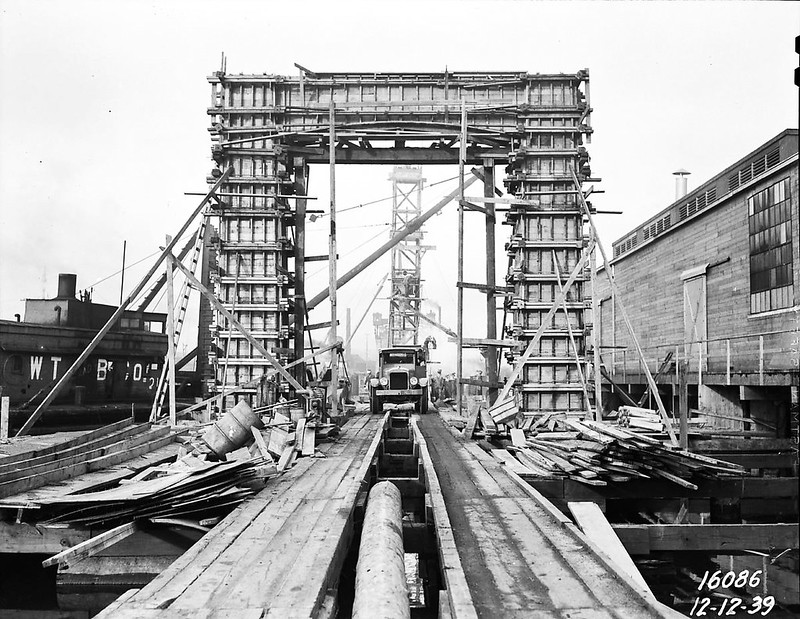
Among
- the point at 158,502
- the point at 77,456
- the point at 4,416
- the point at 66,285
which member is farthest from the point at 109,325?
the point at 66,285

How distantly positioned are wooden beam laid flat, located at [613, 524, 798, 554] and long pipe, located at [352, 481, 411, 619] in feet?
12.3

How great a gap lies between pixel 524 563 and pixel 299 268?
16.3 m

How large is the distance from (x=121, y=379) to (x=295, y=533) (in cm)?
3088

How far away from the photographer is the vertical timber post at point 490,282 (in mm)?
21516

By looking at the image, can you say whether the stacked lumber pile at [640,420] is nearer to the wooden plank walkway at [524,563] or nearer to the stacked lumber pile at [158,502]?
the wooden plank walkway at [524,563]

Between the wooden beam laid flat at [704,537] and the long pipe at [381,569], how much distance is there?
374 cm

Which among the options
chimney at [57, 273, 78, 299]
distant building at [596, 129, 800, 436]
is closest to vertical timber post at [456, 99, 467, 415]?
distant building at [596, 129, 800, 436]

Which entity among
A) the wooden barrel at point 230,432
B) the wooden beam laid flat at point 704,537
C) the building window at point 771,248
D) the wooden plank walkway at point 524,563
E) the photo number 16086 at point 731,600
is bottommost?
the photo number 16086 at point 731,600

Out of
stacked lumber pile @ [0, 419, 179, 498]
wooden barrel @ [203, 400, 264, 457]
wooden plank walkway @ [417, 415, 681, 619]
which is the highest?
wooden barrel @ [203, 400, 264, 457]

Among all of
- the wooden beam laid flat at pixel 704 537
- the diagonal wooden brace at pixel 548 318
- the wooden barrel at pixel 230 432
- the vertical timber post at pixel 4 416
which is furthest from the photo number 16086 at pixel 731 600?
the vertical timber post at pixel 4 416

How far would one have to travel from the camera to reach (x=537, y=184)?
68.2 ft

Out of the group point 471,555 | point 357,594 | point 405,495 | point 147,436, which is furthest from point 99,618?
point 147,436

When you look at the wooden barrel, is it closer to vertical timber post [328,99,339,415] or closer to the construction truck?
vertical timber post [328,99,339,415]

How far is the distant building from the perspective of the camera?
19.6m
